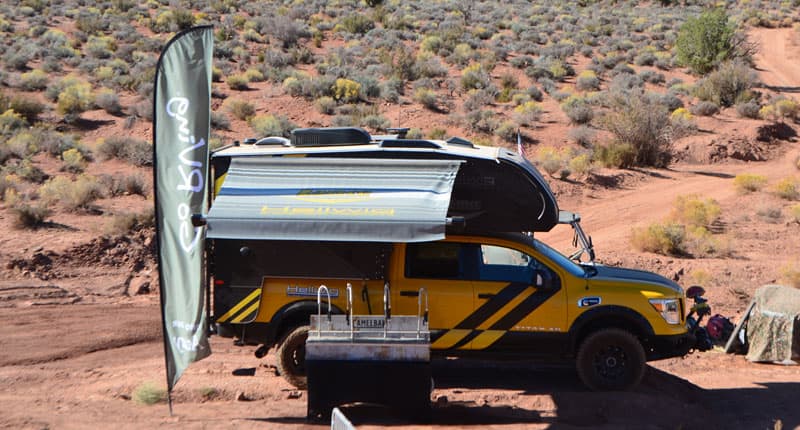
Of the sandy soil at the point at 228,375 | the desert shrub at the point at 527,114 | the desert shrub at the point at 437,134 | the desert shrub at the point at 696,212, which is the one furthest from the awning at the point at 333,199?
the desert shrub at the point at 527,114

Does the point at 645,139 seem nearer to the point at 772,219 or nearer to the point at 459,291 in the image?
the point at 772,219

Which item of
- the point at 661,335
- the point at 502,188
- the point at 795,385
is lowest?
the point at 795,385

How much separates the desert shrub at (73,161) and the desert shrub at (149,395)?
42.1 ft

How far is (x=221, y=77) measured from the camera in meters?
30.5

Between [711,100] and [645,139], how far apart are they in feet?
29.7

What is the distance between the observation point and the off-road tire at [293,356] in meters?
8.56

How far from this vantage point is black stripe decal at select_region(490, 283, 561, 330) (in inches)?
339

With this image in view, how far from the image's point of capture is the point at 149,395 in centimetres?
840

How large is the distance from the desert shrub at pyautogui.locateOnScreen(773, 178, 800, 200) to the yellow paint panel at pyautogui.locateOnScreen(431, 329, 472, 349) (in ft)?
44.3

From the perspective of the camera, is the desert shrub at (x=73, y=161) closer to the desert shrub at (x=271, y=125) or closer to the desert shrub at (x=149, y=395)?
the desert shrub at (x=271, y=125)


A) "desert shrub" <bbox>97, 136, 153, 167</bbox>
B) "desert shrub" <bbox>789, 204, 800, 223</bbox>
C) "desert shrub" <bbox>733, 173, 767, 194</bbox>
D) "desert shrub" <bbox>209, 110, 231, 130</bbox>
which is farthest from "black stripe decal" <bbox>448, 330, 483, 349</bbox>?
"desert shrub" <bbox>209, 110, 231, 130</bbox>

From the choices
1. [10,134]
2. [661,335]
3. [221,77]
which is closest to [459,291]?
[661,335]

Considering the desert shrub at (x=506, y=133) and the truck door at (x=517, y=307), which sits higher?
the desert shrub at (x=506, y=133)

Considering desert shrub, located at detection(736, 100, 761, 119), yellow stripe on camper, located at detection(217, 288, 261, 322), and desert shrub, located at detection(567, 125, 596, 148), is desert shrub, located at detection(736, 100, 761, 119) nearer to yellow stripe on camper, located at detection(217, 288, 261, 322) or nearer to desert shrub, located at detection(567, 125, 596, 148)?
desert shrub, located at detection(567, 125, 596, 148)
